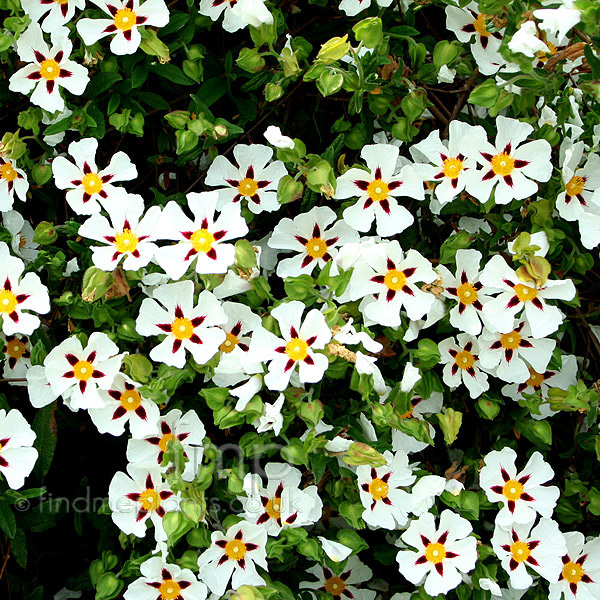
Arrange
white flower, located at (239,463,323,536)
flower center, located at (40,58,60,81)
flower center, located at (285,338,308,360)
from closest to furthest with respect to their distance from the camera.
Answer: flower center, located at (285,338,308,360)
white flower, located at (239,463,323,536)
flower center, located at (40,58,60,81)

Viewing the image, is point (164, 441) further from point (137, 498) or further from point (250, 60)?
point (250, 60)

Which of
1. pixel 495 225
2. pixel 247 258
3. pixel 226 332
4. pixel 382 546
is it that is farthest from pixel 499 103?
pixel 382 546

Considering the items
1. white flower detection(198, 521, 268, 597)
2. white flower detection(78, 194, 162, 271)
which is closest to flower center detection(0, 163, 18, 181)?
white flower detection(78, 194, 162, 271)

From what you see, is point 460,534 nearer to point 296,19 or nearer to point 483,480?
point 483,480

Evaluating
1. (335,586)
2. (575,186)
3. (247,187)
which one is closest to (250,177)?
(247,187)

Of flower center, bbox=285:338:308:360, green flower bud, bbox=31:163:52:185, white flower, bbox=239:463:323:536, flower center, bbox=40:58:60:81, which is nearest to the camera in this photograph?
flower center, bbox=285:338:308:360

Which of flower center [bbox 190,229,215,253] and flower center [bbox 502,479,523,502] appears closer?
flower center [bbox 190,229,215,253]

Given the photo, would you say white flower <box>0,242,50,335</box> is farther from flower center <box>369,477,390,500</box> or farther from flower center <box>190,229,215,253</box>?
flower center <box>369,477,390,500</box>
